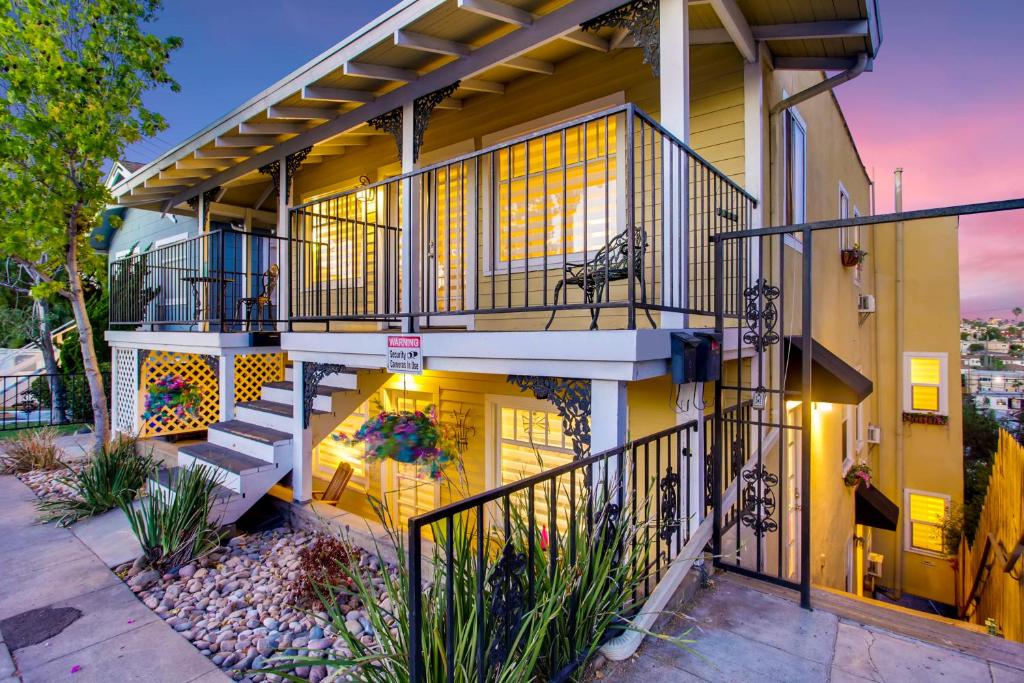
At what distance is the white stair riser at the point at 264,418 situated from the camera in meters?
5.10

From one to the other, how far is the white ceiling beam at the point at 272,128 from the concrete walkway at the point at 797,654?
6.29 m

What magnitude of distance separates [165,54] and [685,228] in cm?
733

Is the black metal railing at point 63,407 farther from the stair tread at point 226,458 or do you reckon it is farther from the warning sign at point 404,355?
the warning sign at point 404,355

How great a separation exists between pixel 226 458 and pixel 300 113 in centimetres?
372

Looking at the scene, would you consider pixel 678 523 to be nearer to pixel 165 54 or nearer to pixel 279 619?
pixel 279 619

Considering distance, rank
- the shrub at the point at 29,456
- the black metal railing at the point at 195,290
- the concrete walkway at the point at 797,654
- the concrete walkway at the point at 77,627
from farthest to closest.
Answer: the black metal railing at the point at 195,290 → the shrub at the point at 29,456 → the concrete walkway at the point at 77,627 → the concrete walkway at the point at 797,654

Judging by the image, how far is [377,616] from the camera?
1.86 metres

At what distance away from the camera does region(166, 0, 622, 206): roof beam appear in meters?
3.74

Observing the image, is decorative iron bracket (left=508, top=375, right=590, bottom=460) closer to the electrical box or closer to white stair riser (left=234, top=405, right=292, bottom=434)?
the electrical box

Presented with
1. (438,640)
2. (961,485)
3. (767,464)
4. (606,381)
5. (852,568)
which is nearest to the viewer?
(438,640)

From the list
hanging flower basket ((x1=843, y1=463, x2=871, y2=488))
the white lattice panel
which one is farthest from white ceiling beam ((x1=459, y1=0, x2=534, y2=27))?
hanging flower basket ((x1=843, y1=463, x2=871, y2=488))

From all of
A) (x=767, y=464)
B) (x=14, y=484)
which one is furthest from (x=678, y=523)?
(x=14, y=484)

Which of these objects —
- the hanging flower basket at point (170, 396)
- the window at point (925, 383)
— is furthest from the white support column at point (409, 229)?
the window at point (925, 383)

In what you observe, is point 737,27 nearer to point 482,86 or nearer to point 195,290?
point 482,86
